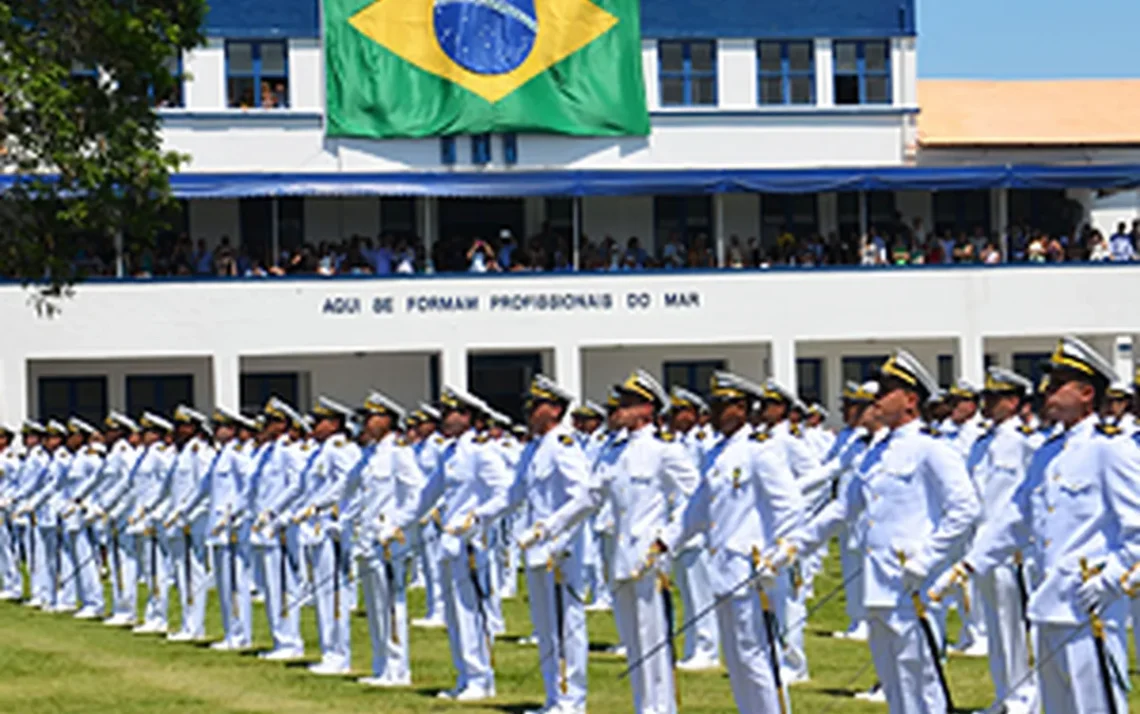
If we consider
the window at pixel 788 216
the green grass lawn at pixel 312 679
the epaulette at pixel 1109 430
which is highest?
the window at pixel 788 216

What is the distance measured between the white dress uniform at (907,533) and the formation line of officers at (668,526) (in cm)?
1

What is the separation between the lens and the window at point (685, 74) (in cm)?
5162

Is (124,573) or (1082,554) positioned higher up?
(1082,554)

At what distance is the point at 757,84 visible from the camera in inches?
2045

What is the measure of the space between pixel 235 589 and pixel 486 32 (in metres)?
29.9

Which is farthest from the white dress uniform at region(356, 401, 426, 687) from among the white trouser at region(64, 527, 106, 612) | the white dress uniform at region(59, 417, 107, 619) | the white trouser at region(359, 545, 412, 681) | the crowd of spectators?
the crowd of spectators

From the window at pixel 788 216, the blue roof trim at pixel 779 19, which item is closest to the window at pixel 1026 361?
the window at pixel 788 216

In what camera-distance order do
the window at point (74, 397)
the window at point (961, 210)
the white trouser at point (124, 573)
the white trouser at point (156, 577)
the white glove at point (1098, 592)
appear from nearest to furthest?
1. the white glove at point (1098, 592)
2. the white trouser at point (156, 577)
3. the white trouser at point (124, 573)
4. the window at point (74, 397)
5. the window at point (961, 210)

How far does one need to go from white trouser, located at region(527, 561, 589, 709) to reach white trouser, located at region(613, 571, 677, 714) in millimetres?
874

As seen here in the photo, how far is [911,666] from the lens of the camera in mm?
11711

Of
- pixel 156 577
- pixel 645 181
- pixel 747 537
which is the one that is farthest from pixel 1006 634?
pixel 645 181

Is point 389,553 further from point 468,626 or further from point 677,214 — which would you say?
point 677,214

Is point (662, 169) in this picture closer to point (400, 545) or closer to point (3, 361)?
point (3, 361)

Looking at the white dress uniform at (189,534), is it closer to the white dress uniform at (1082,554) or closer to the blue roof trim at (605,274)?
the white dress uniform at (1082,554)
